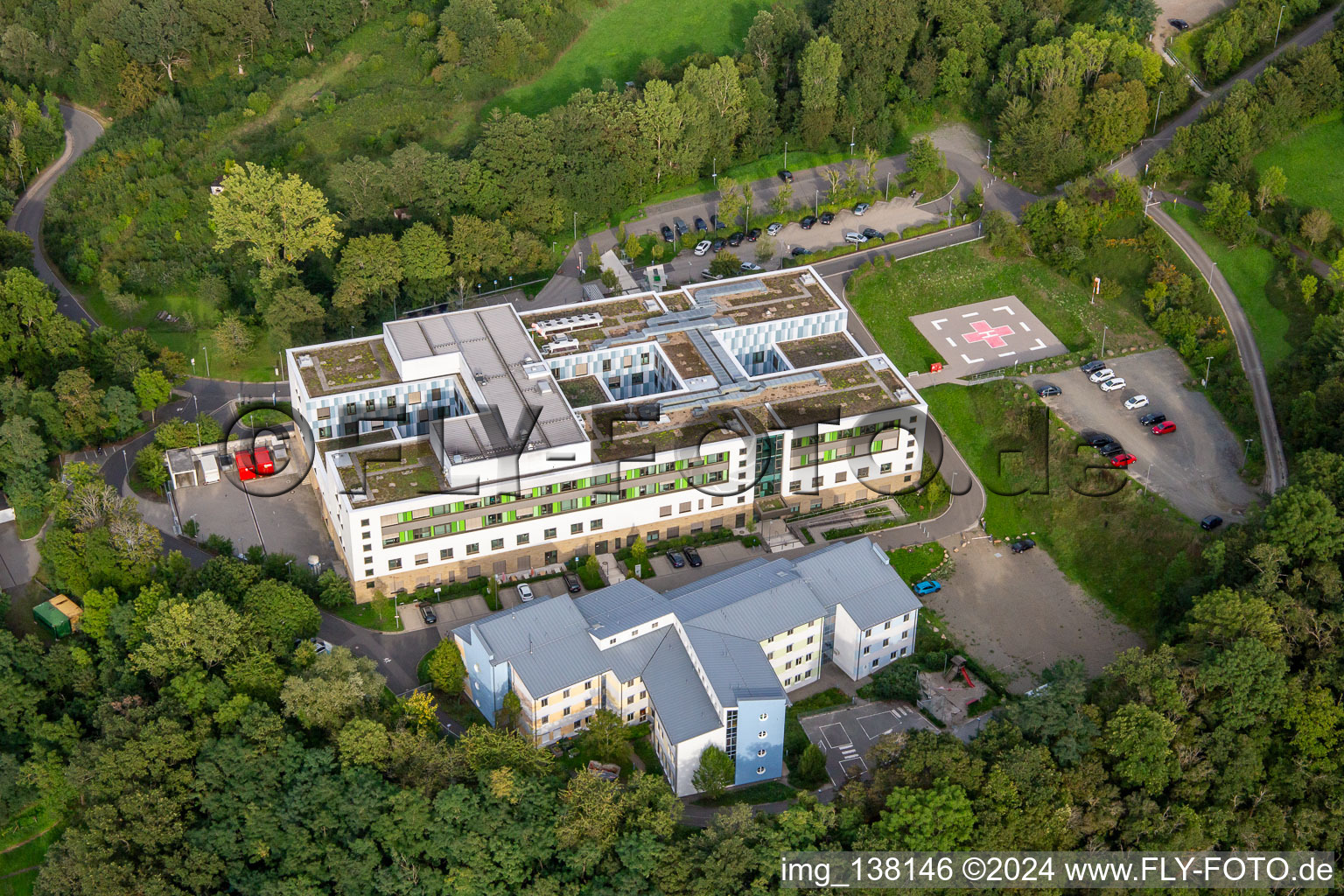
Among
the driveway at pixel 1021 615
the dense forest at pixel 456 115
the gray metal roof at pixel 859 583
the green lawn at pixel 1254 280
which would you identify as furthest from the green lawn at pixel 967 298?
the gray metal roof at pixel 859 583

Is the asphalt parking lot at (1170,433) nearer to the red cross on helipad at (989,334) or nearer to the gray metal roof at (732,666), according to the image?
the red cross on helipad at (989,334)

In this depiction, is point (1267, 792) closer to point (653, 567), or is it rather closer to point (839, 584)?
point (839, 584)

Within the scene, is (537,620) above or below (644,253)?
below

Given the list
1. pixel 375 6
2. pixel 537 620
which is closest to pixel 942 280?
pixel 537 620

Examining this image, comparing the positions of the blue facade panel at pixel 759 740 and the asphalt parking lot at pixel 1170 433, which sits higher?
the asphalt parking lot at pixel 1170 433

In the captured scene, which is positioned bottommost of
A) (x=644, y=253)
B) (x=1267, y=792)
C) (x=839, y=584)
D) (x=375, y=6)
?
(x=1267, y=792)

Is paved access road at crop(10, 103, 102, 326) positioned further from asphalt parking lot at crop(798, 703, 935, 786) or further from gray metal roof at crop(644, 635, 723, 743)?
asphalt parking lot at crop(798, 703, 935, 786)

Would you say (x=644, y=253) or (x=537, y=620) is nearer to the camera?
(x=537, y=620)
